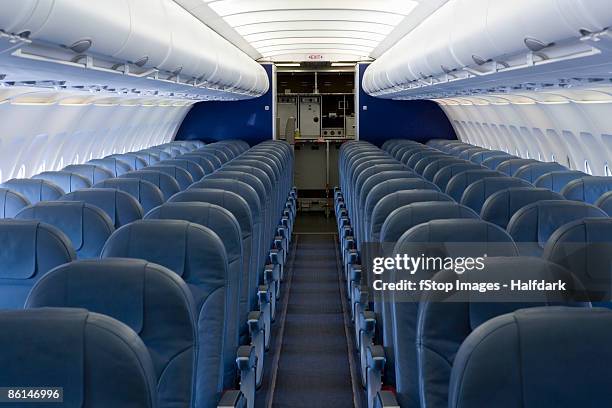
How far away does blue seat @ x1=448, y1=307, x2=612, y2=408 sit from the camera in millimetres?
2375

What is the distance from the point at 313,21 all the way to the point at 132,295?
1068 cm

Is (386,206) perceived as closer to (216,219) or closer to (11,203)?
(216,219)

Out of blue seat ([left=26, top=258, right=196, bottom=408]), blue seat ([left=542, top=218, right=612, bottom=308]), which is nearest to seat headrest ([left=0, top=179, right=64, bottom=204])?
blue seat ([left=26, top=258, right=196, bottom=408])

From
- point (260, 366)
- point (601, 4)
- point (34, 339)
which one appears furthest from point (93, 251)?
point (601, 4)

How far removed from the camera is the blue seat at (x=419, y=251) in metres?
4.09

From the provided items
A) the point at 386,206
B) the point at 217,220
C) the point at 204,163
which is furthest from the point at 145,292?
the point at 204,163

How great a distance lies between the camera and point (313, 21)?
13219 mm

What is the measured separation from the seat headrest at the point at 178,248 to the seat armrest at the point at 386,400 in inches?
40.3

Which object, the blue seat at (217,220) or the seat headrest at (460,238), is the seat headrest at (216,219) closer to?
the blue seat at (217,220)

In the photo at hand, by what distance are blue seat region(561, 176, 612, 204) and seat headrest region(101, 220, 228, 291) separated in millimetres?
4384

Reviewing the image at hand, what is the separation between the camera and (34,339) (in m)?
2.29

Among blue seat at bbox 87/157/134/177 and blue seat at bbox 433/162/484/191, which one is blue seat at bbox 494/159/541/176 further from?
blue seat at bbox 87/157/134/177

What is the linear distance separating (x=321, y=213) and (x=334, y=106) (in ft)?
11.9

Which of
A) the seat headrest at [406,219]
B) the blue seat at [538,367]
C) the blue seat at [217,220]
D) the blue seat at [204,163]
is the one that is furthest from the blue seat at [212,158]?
the blue seat at [538,367]
